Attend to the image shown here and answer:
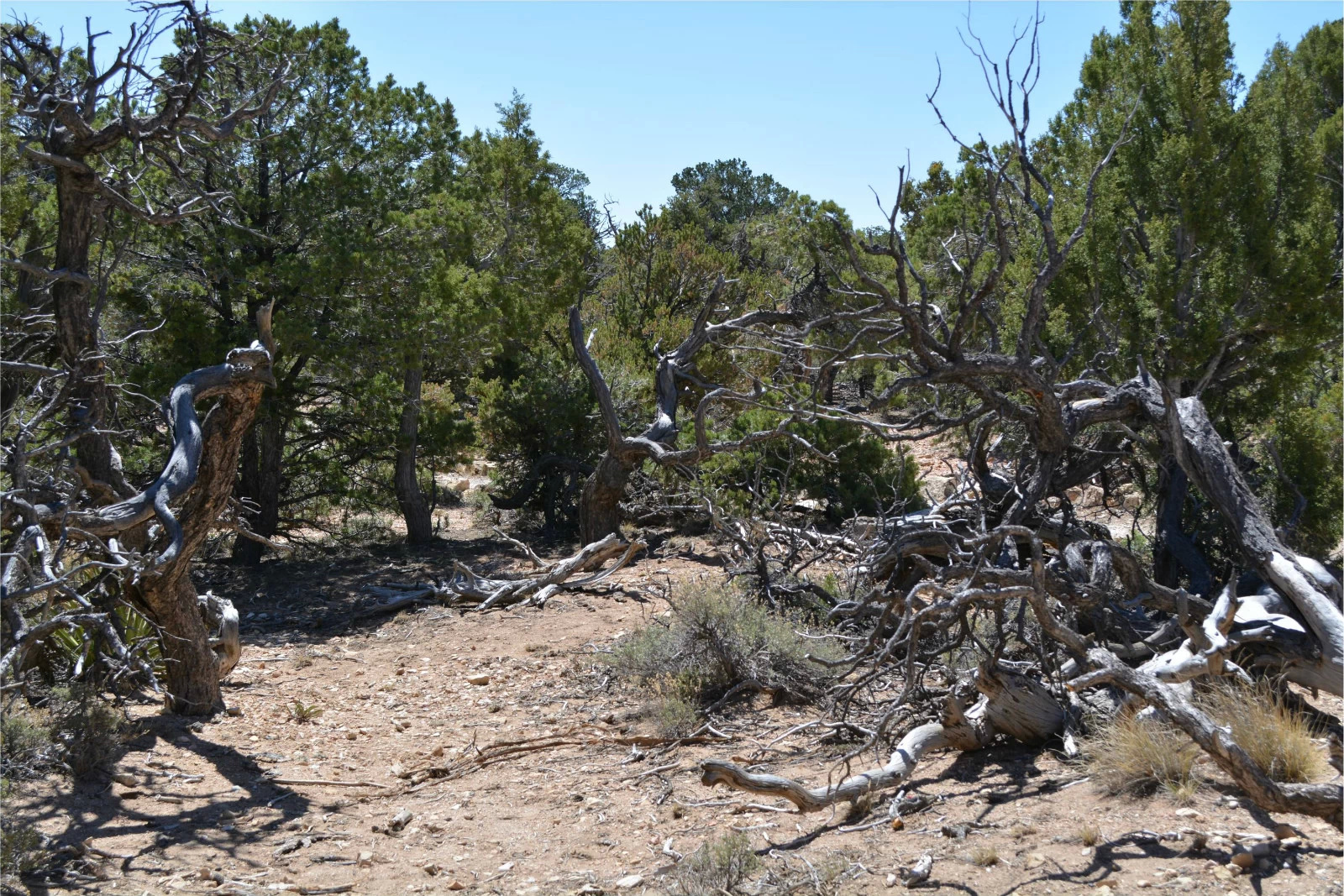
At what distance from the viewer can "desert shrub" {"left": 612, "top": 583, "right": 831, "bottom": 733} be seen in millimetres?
7082

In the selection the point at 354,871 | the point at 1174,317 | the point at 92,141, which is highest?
the point at 92,141

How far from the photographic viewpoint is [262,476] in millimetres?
12133

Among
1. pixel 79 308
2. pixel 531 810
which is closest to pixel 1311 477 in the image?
pixel 531 810

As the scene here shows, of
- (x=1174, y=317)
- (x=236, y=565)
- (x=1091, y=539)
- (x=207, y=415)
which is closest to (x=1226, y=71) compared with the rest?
(x=1174, y=317)

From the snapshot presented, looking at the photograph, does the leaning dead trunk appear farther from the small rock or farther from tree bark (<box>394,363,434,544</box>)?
tree bark (<box>394,363,434,544</box>)

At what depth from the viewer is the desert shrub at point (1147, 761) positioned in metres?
4.35

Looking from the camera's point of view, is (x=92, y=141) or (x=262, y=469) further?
(x=262, y=469)

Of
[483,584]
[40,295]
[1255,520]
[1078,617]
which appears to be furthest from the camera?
[483,584]

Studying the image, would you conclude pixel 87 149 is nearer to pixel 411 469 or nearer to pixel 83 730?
pixel 83 730

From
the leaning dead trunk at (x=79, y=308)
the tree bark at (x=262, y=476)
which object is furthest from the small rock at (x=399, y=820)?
the tree bark at (x=262, y=476)

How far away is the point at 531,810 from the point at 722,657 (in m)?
1.98

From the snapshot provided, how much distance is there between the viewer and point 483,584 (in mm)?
10531

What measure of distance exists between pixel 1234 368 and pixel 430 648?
7.17 m

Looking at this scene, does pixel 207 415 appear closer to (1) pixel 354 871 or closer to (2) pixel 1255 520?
(1) pixel 354 871
